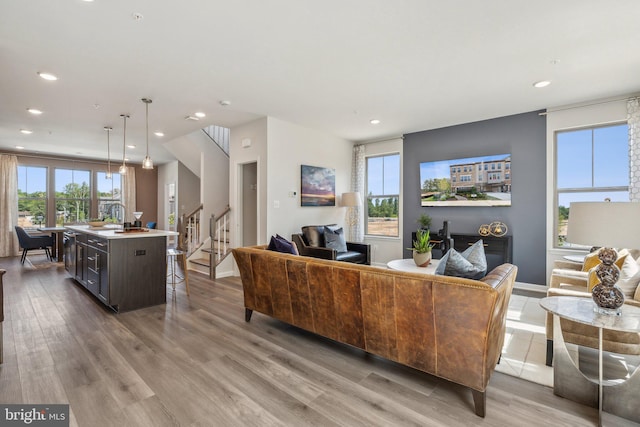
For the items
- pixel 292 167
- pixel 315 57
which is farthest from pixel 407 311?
pixel 292 167

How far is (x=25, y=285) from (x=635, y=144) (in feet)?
29.1

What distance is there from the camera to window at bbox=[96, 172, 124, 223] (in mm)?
9367

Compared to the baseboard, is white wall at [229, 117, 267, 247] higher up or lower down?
higher up

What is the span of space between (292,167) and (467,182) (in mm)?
3081

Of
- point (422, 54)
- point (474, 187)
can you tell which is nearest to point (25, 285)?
point (422, 54)

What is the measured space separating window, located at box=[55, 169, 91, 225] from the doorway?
6155 millimetres

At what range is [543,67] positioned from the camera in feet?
10.6

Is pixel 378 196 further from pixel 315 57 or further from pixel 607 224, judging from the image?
pixel 607 224

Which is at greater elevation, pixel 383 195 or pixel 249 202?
pixel 383 195

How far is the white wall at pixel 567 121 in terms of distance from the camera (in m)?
4.11

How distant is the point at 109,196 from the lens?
9539 millimetres

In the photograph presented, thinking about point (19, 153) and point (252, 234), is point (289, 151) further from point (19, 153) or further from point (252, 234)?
point (19, 153)

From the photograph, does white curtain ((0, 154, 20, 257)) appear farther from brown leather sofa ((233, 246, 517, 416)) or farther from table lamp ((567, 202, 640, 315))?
table lamp ((567, 202, 640, 315))

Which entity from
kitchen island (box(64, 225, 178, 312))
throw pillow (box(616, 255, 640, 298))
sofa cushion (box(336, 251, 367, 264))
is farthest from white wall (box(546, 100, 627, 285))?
kitchen island (box(64, 225, 178, 312))
